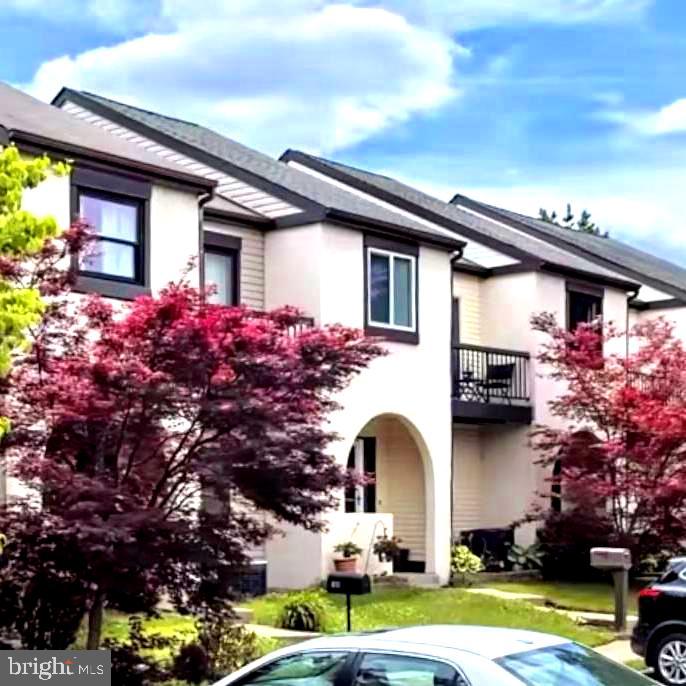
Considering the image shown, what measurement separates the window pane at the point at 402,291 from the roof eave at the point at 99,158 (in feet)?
17.0

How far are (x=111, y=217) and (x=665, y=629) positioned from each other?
9806 mm

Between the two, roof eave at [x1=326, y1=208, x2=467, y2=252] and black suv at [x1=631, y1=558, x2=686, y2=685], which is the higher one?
roof eave at [x1=326, y1=208, x2=467, y2=252]

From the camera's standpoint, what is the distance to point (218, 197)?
2431 cm

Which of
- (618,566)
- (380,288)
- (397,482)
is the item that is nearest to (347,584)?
(618,566)

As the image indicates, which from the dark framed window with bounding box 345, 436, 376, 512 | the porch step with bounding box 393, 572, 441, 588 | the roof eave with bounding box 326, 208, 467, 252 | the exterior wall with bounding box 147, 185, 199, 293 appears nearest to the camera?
the exterior wall with bounding box 147, 185, 199, 293

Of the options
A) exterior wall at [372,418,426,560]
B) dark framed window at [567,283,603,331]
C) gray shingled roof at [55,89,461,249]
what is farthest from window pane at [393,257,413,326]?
dark framed window at [567,283,603,331]

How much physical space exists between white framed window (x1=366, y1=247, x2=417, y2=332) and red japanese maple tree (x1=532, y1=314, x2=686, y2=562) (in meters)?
3.65

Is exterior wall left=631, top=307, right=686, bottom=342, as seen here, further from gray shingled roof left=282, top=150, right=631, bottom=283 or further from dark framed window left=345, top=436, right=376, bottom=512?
dark framed window left=345, top=436, right=376, bottom=512

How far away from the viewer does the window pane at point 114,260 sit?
Result: 18250mm

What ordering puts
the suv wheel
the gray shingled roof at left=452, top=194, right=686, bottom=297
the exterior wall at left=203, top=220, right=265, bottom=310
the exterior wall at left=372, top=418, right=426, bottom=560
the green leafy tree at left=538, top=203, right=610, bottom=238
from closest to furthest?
the suv wheel
the exterior wall at left=203, top=220, right=265, bottom=310
the exterior wall at left=372, top=418, right=426, bottom=560
the gray shingled roof at left=452, top=194, right=686, bottom=297
the green leafy tree at left=538, top=203, right=610, bottom=238

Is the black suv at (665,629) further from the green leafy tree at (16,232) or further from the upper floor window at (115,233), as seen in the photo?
the upper floor window at (115,233)

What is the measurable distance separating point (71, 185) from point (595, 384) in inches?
476

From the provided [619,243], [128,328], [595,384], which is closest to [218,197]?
[595,384]

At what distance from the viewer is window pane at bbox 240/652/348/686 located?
726cm
